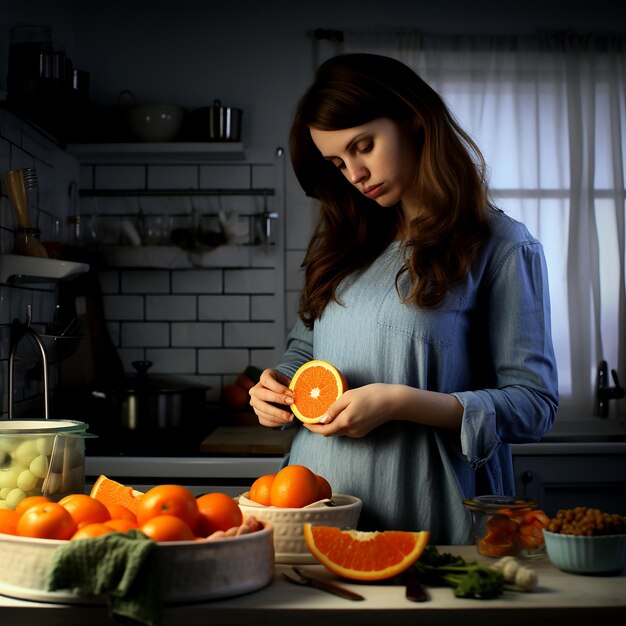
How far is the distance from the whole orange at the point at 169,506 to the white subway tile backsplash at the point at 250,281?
7.38 ft

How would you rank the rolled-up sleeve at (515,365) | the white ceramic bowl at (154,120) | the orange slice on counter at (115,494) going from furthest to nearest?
1. the white ceramic bowl at (154,120)
2. the rolled-up sleeve at (515,365)
3. the orange slice on counter at (115,494)

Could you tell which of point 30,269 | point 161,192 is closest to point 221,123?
point 161,192

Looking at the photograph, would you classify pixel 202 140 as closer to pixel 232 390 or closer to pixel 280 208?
pixel 280 208

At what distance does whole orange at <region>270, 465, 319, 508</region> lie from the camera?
114cm

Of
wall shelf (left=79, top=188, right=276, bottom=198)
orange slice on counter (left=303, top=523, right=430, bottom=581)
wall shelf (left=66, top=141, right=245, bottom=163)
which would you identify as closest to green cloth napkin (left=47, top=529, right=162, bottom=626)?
orange slice on counter (left=303, top=523, right=430, bottom=581)

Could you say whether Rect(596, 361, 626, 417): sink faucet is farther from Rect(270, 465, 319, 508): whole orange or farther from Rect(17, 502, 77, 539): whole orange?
Rect(17, 502, 77, 539): whole orange

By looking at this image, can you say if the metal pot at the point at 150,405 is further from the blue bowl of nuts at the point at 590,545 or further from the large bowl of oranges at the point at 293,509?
the blue bowl of nuts at the point at 590,545

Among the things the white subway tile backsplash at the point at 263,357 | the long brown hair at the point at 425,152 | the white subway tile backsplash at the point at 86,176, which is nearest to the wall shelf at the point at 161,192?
the white subway tile backsplash at the point at 86,176

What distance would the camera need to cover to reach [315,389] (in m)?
1.46

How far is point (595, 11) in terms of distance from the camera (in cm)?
331

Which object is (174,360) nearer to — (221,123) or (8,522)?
(221,123)

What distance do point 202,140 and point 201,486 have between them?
131 centimetres

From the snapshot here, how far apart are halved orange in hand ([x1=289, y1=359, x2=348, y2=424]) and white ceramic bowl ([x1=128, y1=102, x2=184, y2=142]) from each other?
1.83 meters

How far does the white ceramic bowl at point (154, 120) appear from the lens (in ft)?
10.0
